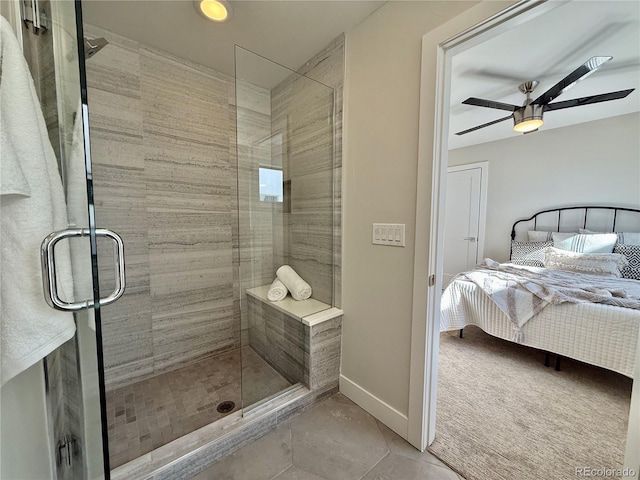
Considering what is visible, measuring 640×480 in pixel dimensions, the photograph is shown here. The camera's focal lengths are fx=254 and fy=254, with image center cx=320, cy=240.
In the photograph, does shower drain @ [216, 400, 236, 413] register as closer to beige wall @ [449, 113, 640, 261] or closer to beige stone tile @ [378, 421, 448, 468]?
beige stone tile @ [378, 421, 448, 468]

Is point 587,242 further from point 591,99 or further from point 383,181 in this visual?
point 383,181

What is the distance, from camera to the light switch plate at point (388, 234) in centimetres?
139

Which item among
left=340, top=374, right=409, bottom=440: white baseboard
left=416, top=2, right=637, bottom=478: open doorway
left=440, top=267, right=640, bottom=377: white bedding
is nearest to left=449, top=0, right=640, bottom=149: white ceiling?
left=416, top=2, right=637, bottom=478: open doorway

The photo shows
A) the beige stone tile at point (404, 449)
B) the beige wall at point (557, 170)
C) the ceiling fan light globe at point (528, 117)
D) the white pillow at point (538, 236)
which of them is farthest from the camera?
the white pillow at point (538, 236)

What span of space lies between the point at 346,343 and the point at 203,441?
947mm

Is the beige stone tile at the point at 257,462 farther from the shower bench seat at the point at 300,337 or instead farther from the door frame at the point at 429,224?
the door frame at the point at 429,224

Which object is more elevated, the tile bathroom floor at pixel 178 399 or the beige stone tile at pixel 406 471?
the tile bathroom floor at pixel 178 399

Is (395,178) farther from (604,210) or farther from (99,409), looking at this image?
(604,210)

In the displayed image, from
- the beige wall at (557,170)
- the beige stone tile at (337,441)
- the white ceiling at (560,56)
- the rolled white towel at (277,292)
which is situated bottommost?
the beige stone tile at (337,441)

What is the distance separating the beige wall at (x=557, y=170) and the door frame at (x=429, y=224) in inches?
138

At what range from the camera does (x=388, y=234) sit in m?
1.44

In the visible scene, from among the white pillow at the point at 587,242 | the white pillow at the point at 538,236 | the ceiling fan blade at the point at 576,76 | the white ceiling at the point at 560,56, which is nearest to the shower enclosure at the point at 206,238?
the white ceiling at the point at 560,56

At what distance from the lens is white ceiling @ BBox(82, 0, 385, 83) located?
55.5 inches

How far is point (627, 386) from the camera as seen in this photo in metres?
1.86
